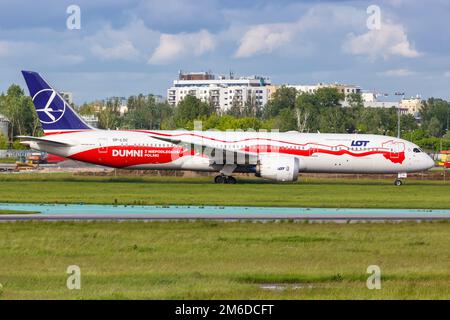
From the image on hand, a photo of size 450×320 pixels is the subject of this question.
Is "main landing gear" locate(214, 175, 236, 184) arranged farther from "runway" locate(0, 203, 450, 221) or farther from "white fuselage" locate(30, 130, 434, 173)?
"runway" locate(0, 203, 450, 221)

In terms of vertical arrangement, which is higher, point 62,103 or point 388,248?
point 62,103

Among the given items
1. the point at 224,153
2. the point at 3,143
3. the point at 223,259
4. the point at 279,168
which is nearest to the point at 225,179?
the point at 224,153

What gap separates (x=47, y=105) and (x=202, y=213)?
31.5 meters

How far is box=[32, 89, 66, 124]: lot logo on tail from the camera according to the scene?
76500 mm

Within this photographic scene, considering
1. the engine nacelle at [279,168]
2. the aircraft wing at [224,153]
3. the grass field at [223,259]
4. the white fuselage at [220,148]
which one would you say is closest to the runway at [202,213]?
the grass field at [223,259]

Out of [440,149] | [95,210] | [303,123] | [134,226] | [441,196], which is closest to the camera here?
[134,226]

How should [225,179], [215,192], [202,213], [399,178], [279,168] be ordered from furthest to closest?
[399,178], [225,179], [279,168], [215,192], [202,213]

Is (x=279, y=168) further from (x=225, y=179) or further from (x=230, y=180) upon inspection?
(x=225, y=179)

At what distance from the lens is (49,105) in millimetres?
76562

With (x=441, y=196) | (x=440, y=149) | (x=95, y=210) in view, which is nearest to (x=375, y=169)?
(x=441, y=196)

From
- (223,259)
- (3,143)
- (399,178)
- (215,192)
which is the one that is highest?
(223,259)

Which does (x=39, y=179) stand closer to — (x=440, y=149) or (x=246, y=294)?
(x=246, y=294)
